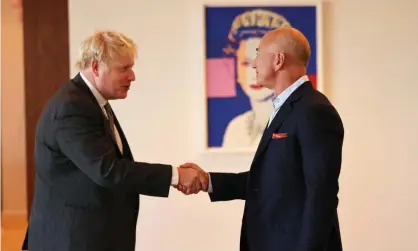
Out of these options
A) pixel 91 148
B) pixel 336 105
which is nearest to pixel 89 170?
pixel 91 148

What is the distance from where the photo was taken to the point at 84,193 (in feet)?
6.31

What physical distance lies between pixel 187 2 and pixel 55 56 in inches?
29.8

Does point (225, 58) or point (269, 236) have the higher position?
point (225, 58)

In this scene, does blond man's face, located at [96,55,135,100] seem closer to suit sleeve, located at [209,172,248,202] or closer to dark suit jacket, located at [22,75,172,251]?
dark suit jacket, located at [22,75,172,251]

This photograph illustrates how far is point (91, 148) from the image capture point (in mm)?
1869

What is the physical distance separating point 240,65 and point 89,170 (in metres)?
1.32

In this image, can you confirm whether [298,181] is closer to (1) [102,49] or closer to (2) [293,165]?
(2) [293,165]

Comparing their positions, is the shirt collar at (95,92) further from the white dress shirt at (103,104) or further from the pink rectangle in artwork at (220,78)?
the pink rectangle in artwork at (220,78)

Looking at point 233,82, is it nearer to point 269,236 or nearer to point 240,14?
point 240,14

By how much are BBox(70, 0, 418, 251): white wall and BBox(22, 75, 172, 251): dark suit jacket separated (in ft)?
3.29

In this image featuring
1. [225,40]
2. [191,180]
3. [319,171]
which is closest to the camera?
[319,171]

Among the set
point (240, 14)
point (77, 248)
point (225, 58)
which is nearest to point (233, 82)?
point (225, 58)

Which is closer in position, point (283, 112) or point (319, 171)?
point (319, 171)

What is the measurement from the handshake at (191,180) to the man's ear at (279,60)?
0.54 m
